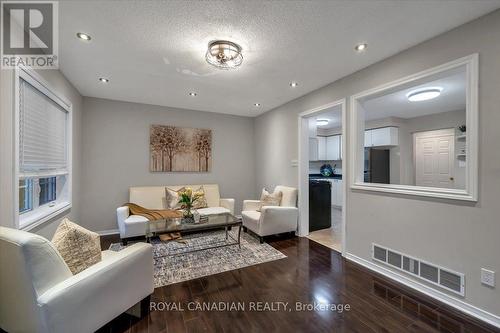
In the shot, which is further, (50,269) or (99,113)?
(99,113)

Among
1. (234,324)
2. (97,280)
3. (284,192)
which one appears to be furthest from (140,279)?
(284,192)

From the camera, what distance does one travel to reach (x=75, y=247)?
147cm

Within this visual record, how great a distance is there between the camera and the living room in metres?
1.64

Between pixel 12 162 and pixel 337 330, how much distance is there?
2950 millimetres

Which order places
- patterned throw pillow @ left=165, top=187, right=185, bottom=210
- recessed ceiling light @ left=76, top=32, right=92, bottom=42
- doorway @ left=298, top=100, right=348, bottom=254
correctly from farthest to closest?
patterned throw pillow @ left=165, top=187, right=185, bottom=210 < doorway @ left=298, top=100, right=348, bottom=254 < recessed ceiling light @ left=76, top=32, right=92, bottom=42

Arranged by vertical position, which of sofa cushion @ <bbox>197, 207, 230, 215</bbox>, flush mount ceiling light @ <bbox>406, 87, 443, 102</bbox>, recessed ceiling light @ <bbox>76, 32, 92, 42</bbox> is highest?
recessed ceiling light @ <bbox>76, 32, 92, 42</bbox>

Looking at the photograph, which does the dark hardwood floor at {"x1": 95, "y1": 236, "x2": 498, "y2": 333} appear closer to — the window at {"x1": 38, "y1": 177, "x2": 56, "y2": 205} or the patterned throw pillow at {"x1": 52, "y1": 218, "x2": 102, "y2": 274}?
the patterned throw pillow at {"x1": 52, "y1": 218, "x2": 102, "y2": 274}

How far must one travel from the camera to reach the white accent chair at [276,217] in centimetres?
341

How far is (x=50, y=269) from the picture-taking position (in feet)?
4.07

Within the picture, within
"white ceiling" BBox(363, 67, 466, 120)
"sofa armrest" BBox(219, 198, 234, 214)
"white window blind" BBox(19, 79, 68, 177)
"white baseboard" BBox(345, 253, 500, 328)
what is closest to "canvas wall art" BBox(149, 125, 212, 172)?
"sofa armrest" BBox(219, 198, 234, 214)

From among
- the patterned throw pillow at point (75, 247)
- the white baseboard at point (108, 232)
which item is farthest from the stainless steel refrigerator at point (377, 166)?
the white baseboard at point (108, 232)

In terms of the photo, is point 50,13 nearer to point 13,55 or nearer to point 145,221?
point 13,55

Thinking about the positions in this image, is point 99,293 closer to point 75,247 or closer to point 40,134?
point 75,247

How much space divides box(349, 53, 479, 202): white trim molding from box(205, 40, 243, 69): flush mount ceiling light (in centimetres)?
163
